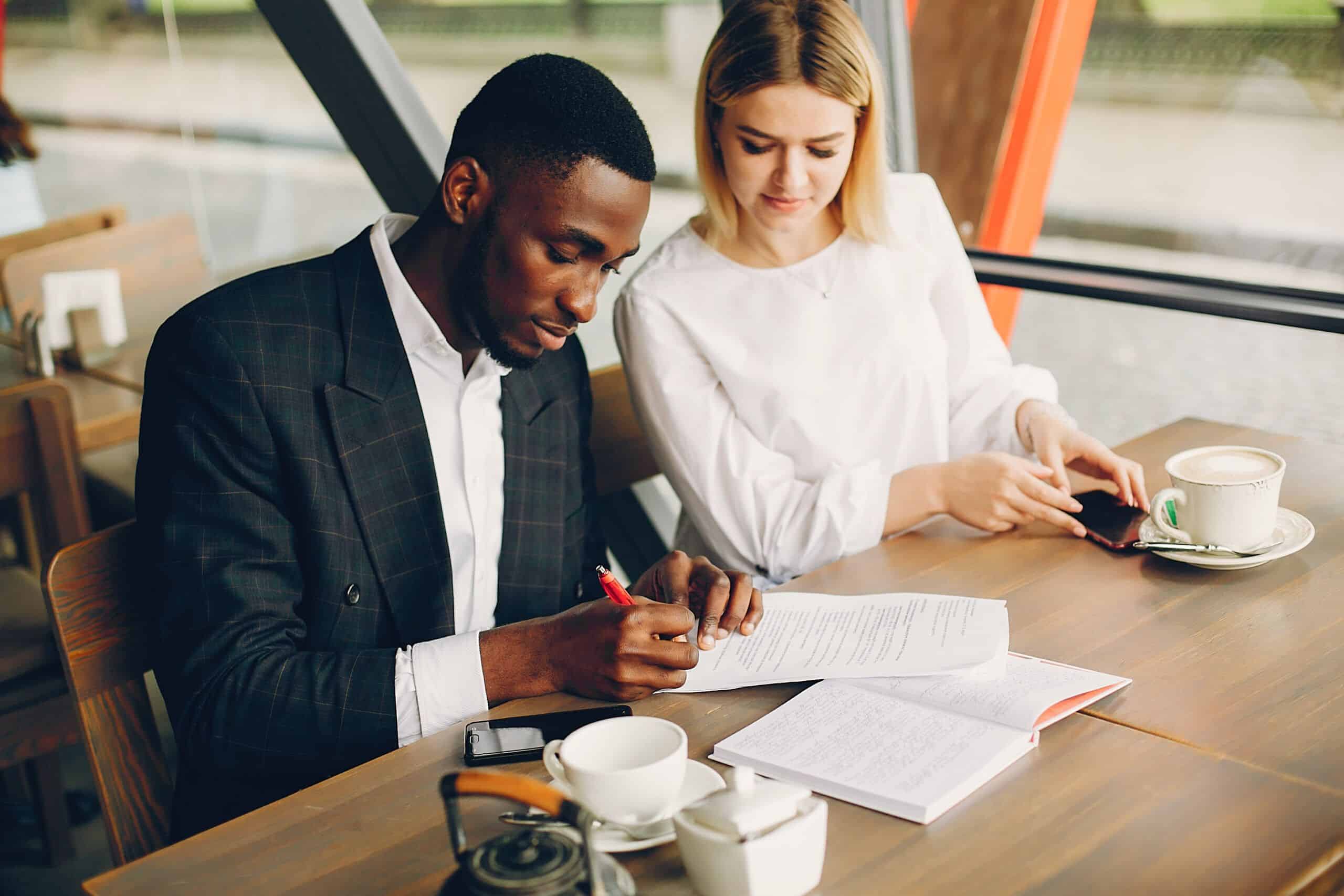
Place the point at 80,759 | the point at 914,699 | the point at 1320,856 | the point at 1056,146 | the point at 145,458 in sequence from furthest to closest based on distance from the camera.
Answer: the point at 1056,146 → the point at 80,759 → the point at 145,458 → the point at 914,699 → the point at 1320,856

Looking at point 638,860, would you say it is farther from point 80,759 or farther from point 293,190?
point 293,190

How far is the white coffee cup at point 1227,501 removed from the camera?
4.90 ft

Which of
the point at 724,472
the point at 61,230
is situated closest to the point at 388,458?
the point at 724,472

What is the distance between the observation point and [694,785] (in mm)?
1015

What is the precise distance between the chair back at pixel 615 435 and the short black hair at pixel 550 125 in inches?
21.3

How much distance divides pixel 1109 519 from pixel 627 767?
0.99m

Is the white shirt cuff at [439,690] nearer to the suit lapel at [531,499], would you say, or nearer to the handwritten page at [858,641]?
the handwritten page at [858,641]

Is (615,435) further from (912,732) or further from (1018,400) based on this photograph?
(912,732)

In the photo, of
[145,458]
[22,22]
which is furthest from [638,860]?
[22,22]

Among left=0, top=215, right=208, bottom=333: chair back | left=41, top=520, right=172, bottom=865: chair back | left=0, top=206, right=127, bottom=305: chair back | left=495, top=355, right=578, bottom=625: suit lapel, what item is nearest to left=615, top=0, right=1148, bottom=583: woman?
left=495, top=355, right=578, bottom=625: suit lapel

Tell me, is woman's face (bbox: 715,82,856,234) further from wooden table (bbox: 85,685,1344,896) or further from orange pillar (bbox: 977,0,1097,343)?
orange pillar (bbox: 977,0,1097,343)

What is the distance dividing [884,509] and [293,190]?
2.79 meters

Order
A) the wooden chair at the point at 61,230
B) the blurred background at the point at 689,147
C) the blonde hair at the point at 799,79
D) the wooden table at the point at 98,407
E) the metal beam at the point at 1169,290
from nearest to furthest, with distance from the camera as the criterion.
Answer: the blonde hair at the point at 799,79
the metal beam at the point at 1169,290
the wooden table at the point at 98,407
the blurred background at the point at 689,147
the wooden chair at the point at 61,230

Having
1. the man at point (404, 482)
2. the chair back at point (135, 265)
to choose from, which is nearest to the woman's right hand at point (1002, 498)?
the man at point (404, 482)
